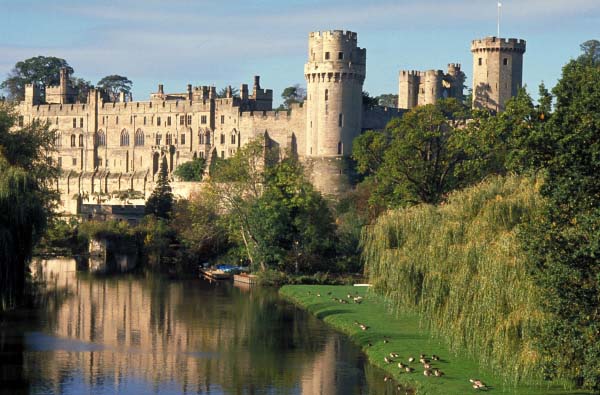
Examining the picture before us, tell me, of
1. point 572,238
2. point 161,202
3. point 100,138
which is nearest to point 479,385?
point 572,238

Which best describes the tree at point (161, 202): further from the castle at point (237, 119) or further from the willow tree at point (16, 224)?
the willow tree at point (16, 224)

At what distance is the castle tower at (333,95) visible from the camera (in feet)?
273

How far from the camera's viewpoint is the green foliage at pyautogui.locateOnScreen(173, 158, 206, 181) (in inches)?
3659

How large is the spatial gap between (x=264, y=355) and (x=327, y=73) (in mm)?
49087

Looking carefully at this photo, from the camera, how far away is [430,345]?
35500 mm

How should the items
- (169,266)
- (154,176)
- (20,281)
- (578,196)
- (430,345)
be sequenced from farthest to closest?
1. (154,176)
2. (169,266)
3. (20,281)
4. (430,345)
5. (578,196)

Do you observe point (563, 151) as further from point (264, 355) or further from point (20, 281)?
point (20, 281)

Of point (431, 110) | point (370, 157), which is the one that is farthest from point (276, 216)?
point (431, 110)

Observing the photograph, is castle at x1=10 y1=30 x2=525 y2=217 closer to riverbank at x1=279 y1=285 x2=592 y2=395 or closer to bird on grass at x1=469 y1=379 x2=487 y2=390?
riverbank at x1=279 y1=285 x2=592 y2=395

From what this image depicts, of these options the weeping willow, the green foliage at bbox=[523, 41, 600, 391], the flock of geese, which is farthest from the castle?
the green foliage at bbox=[523, 41, 600, 391]

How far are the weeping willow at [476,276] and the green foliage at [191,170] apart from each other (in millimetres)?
55202

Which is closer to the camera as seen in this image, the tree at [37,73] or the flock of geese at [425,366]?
the flock of geese at [425,366]

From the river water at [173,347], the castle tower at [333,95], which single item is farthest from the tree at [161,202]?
the river water at [173,347]

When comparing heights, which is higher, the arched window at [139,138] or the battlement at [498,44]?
the battlement at [498,44]
